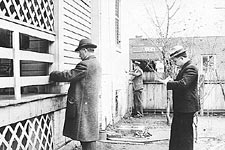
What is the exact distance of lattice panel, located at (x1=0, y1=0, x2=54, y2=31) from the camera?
4312mm

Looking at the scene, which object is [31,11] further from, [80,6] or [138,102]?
[138,102]

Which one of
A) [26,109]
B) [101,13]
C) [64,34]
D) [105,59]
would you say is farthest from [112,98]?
[26,109]

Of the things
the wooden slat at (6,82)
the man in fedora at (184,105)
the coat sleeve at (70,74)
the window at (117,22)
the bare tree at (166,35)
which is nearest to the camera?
the wooden slat at (6,82)

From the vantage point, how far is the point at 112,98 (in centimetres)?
1120

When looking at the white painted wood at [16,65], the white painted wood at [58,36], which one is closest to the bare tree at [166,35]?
the white painted wood at [58,36]

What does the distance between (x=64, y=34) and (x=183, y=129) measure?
2.72m

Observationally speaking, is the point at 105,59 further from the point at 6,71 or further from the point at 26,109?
the point at 26,109

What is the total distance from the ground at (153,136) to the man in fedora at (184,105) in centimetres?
186

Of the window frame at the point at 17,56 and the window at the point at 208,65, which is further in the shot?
the window at the point at 208,65

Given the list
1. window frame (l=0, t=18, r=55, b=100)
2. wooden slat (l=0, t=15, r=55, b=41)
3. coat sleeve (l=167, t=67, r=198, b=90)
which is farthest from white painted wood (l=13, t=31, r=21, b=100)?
coat sleeve (l=167, t=67, r=198, b=90)

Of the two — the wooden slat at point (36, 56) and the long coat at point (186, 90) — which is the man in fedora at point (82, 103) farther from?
the long coat at point (186, 90)

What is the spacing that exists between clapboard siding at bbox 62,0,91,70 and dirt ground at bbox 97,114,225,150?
7.27ft

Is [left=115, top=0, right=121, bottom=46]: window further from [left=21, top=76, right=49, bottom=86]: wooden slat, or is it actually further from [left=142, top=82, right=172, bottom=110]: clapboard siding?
[left=21, top=76, right=49, bottom=86]: wooden slat

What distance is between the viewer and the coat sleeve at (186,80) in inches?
238
